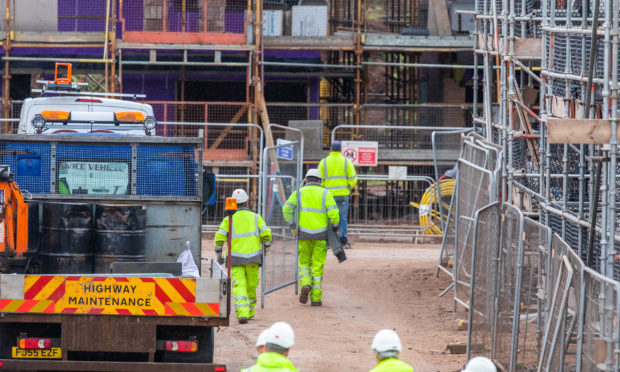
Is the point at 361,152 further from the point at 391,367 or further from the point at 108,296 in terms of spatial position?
the point at 391,367

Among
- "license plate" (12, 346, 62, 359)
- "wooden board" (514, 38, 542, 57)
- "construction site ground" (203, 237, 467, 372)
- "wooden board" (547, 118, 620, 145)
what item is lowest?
"construction site ground" (203, 237, 467, 372)

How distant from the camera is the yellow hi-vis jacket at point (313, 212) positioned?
15.2 m

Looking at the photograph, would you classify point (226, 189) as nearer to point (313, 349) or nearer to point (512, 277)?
point (313, 349)

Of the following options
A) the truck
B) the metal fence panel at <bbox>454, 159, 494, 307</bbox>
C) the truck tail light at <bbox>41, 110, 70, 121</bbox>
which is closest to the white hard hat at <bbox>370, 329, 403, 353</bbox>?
the truck

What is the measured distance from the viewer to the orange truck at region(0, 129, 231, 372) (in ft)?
31.8

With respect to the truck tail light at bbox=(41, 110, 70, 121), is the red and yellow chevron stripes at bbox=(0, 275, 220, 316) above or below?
below

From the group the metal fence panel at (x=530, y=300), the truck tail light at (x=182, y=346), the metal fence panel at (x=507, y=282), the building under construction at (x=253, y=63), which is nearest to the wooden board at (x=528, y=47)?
the metal fence panel at (x=507, y=282)

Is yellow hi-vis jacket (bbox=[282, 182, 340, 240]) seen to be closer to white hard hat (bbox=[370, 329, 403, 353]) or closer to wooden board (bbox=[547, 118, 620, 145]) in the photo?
wooden board (bbox=[547, 118, 620, 145])

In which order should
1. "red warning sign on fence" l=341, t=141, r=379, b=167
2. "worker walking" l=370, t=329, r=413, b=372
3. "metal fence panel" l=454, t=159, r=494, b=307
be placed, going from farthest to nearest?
"red warning sign on fence" l=341, t=141, r=379, b=167, "metal fence panel" l=454, t=159, r=494, b=307, "worker walking" l=370, t=329, r=413, b=372

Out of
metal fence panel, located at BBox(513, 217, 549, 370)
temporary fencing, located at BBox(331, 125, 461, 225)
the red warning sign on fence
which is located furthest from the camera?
temporary fencing, located at BBox(331, 125, 461, 225)

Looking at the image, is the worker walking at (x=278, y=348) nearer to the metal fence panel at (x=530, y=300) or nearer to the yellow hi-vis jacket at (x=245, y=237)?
the metal fence panel at (x=530, y=300)

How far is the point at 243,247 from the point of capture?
13.7 metres

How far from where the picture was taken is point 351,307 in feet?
51.1

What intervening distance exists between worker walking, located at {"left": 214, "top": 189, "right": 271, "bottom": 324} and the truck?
2.30m
